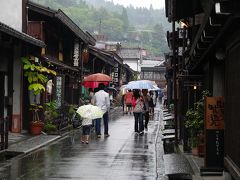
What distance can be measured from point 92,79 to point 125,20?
439 feet

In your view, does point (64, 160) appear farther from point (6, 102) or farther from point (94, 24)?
point (94, 24)

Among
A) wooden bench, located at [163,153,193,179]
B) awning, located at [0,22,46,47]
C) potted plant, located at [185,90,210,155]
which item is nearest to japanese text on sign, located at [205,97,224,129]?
wooden bench, located at [163,153,193,179]

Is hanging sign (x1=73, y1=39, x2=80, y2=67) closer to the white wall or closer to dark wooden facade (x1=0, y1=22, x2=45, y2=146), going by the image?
the white wall

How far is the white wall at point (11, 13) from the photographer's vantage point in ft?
66.5

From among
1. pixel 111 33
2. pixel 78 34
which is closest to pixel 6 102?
pixel 78 34

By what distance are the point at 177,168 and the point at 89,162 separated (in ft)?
9.36

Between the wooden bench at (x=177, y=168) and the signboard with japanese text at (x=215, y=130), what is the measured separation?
0.61 m

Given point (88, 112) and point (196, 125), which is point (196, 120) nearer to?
point (196, 125)

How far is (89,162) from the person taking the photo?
44.0 ft

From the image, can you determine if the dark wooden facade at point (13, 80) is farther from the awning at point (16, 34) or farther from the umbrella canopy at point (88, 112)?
the umbrella canopy at point (88, 112)

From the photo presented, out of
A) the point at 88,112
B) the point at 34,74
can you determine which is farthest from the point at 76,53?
the point at 88,112

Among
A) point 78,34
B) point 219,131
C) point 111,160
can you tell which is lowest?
point 111,160

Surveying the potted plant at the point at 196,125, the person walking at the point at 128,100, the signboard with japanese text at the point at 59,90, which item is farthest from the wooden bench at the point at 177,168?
the person walking at the point at 128,100

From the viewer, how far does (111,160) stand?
548 inches
